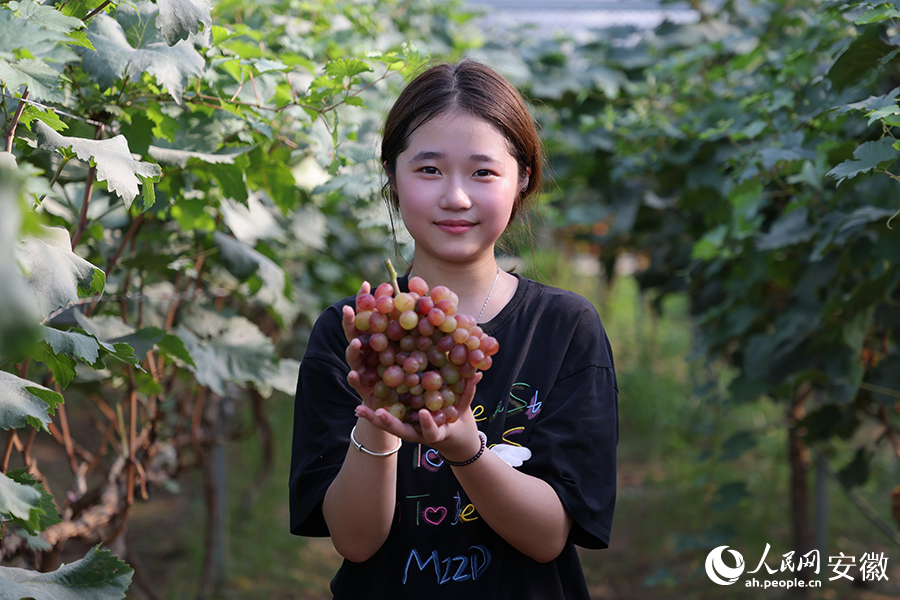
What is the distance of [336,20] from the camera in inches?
108

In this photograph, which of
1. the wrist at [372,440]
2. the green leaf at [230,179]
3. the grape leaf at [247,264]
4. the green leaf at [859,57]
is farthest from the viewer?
the grape leaf at [247,264]

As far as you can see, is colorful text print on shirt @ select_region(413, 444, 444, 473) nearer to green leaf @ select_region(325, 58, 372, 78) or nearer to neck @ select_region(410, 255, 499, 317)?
neck @ select_region(410, 255, 499, 317)

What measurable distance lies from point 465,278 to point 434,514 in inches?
14.9

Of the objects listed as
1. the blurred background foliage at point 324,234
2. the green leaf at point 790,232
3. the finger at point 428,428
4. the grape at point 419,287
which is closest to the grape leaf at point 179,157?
the blurred background foliage at point 324,234

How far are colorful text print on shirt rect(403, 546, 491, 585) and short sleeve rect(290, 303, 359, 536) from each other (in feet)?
0.48

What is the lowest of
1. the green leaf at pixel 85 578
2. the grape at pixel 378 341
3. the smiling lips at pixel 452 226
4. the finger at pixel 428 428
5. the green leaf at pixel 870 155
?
the green leaf at pixel 85 578

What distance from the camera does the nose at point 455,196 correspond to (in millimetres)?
1119

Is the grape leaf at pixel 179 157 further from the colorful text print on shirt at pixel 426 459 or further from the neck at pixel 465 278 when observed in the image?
the colorful text print on shirt at pixel 426 459

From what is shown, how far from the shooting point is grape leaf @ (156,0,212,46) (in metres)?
1.07

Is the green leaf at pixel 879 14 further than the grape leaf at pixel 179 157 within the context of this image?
No

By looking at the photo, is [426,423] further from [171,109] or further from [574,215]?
[574,215]

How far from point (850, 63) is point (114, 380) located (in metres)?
1.85

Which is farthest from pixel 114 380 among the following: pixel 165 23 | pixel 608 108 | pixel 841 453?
pixel 841 453

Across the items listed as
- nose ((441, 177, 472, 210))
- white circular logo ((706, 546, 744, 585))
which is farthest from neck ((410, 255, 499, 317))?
white circular logo ((706, 546, 744, 585))
